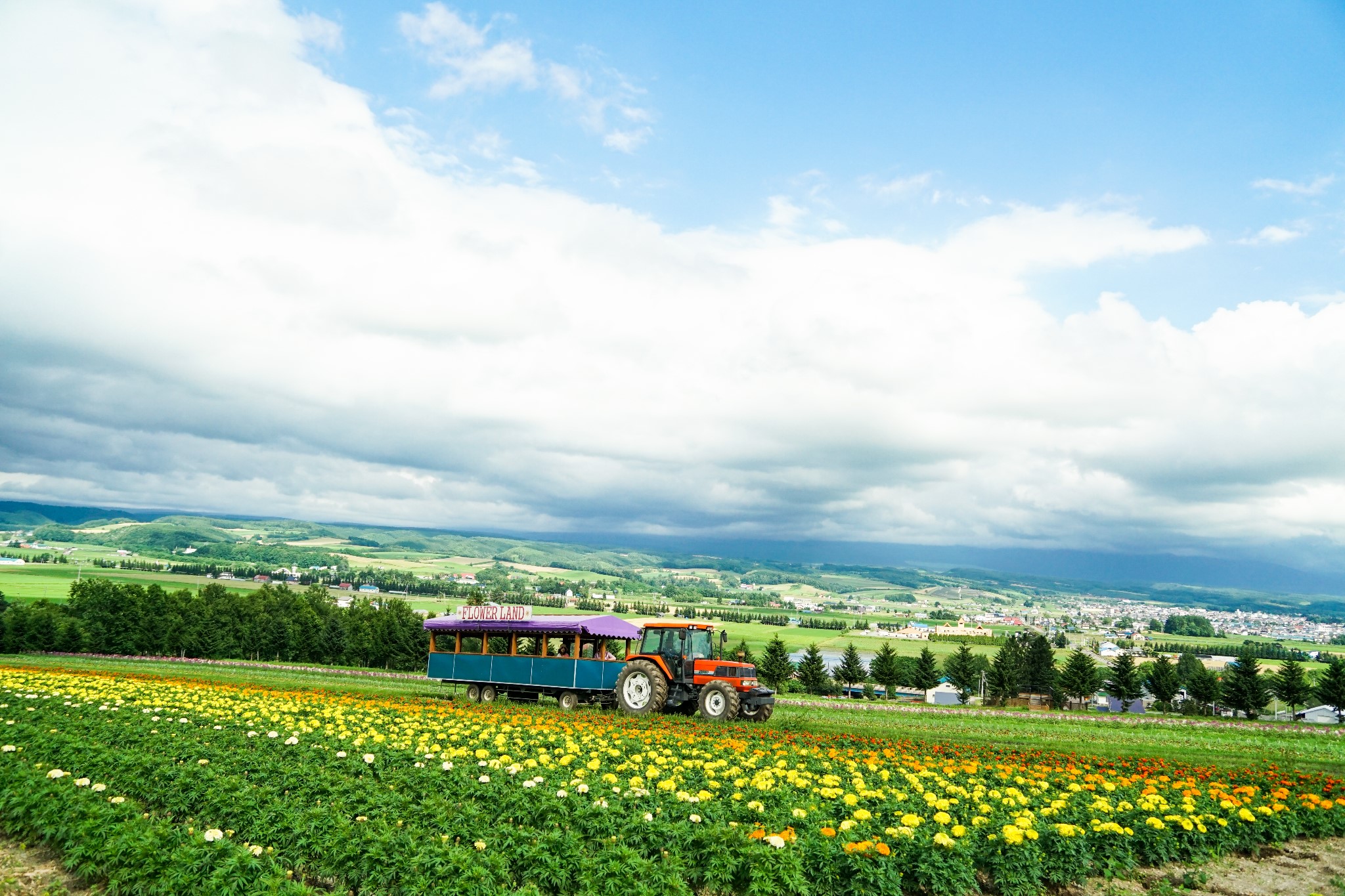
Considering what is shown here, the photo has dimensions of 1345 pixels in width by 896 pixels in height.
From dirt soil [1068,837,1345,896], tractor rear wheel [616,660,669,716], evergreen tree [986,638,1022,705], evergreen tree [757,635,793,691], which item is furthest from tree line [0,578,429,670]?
dirt soil [1068,837,1345,896]

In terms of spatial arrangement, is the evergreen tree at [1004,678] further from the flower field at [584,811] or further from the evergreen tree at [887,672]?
the flower field at [584,811]

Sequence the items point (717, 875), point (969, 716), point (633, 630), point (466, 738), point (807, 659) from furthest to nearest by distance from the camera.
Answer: point (807, 659)
point (969, 716)
point (633, 630)
point (466, 738)
point (717, 875)

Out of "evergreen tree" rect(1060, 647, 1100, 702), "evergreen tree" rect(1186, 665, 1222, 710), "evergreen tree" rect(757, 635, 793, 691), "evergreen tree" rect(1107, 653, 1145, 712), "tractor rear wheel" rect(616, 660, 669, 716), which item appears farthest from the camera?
"evergreen tree" rect(757, 635, 793, 691)

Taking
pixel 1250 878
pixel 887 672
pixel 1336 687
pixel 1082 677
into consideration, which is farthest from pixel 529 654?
pixel 1082 677

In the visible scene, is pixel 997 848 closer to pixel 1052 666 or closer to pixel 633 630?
pixel 633 630

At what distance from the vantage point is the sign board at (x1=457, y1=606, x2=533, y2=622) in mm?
30484

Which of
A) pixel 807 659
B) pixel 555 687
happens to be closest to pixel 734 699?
pixel 555 687

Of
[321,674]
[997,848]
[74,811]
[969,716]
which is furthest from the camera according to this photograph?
[321,674]

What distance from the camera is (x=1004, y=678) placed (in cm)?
7906

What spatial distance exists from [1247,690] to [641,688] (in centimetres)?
6862

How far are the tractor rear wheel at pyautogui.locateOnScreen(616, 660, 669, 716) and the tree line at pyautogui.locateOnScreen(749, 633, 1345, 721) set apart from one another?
43.2 metres

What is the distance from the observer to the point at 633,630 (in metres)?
28.7

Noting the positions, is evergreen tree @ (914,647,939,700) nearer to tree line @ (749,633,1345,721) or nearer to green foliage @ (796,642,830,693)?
tree line @ (749,633,1345,721)

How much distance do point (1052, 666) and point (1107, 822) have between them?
97.5m
